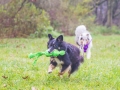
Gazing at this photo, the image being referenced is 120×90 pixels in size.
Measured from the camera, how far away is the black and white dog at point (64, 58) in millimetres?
6387

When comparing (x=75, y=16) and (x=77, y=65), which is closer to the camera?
(x=77, y=65)

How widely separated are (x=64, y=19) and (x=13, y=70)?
63.4ft

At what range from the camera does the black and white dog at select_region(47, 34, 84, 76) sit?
21.0 feet

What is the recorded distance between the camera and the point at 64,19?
26.5 m

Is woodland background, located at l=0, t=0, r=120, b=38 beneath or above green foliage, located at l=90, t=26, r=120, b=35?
above

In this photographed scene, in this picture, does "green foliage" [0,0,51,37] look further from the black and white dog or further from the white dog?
the black and white dog

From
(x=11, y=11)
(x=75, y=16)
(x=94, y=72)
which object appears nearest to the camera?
(x=94, y=72)

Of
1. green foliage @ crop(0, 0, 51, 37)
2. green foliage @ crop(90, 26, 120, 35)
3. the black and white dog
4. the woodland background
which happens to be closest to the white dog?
the black and white dog

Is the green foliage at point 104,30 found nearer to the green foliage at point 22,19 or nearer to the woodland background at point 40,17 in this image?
the woodland background at point 40,17

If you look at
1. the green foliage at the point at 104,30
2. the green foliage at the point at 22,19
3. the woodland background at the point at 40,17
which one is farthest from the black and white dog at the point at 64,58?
the green foliage at the point at 104,30

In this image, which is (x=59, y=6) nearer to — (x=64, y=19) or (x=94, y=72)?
(x=64, y=19)

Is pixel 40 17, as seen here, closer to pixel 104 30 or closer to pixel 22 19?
pixel 22 19

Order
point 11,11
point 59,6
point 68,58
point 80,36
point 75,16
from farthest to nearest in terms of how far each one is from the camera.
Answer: point 75,16, point 59,6, point 11,11, point 80,36, point 68,58

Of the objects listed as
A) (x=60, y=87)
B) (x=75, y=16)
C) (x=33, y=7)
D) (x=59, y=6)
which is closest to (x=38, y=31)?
(x=33, y=7)
